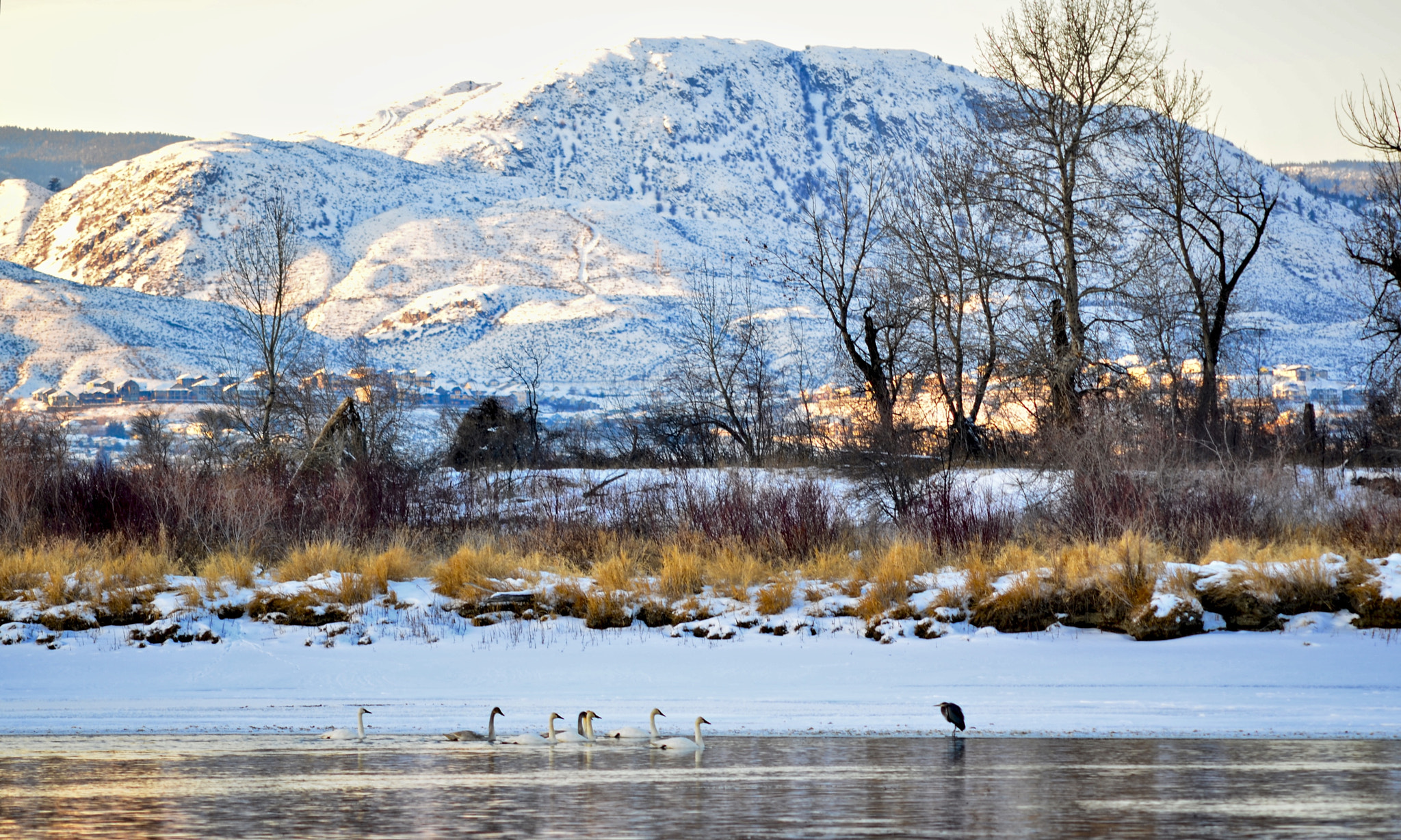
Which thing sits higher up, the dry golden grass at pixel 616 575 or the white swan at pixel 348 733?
the dry golden grass at pixel 616 575

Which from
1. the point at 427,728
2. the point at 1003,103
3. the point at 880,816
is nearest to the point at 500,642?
the point at 427,728

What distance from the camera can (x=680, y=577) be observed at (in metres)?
17.1

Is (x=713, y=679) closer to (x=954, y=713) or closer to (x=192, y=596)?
(x=954, y=713)

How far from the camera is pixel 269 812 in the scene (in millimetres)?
7871

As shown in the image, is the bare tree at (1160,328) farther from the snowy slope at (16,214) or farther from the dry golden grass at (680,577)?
the snowy slope at (16,214)

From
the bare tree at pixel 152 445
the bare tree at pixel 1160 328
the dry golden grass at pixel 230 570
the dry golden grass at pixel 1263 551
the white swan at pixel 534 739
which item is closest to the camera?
the white swan at pixel 534 739

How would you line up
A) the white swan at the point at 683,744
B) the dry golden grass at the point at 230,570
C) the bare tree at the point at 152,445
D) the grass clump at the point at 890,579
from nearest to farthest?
the white swan at the point at 683,744 < the grass clump at the point at 890,579 < the dry golden grass at the point at 230,570 < the bare tree at the point at 152,445

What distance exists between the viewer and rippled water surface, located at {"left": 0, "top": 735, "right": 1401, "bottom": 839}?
734cm

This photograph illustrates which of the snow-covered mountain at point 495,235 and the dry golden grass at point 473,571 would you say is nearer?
the dry golden grass at point 473,571

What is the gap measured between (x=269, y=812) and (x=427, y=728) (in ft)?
12.4

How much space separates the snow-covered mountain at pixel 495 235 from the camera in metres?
124

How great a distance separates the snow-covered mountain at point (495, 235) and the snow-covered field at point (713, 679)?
90.9 m

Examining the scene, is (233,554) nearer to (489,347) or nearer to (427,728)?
(427,728)

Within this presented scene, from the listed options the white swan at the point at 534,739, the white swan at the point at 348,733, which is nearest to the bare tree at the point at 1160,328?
the white swan at the point at 534,739
